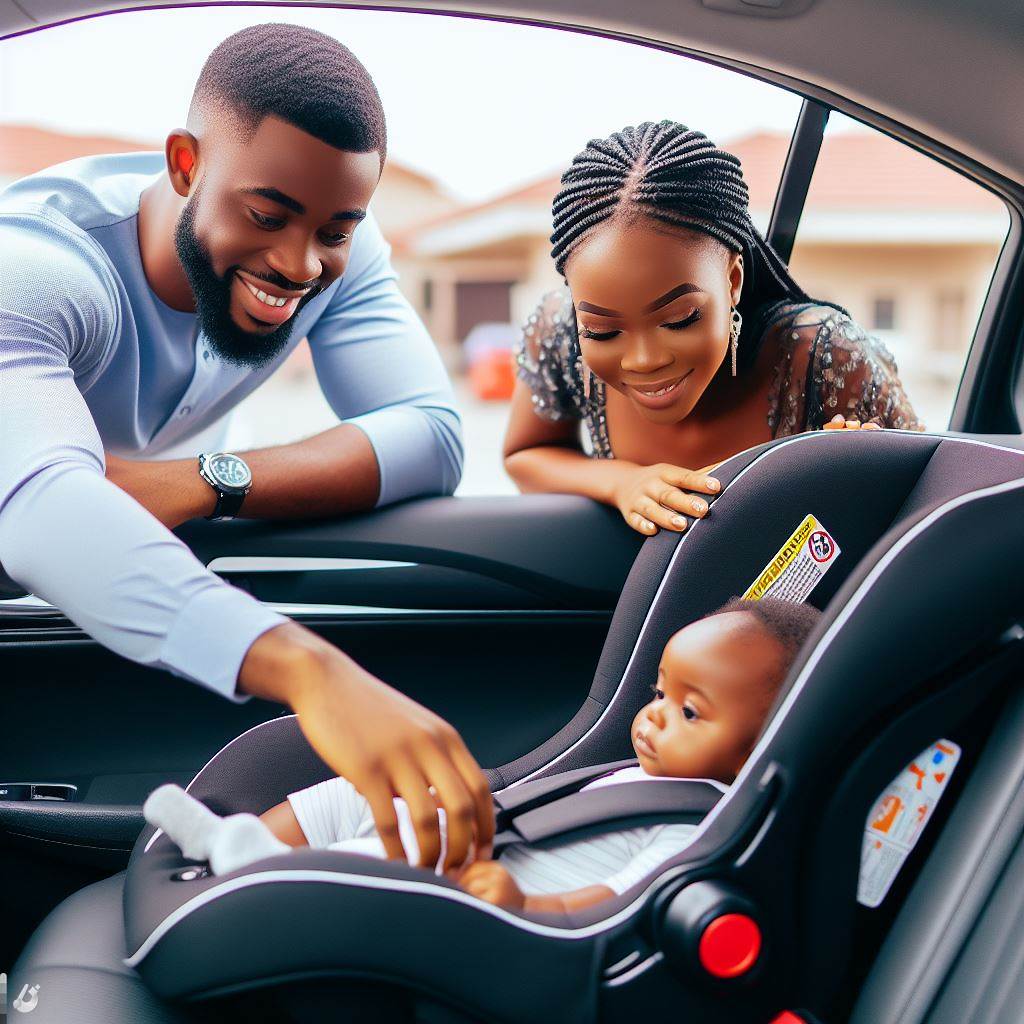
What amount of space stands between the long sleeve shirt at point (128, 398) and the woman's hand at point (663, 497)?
0.99ft

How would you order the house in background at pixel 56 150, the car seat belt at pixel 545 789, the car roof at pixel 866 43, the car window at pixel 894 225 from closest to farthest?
the car seat belt at pixel 545 789 < the car roof at pixel 866 43 < the house in background at pixel 56 150 < the car window at pixel 894 225

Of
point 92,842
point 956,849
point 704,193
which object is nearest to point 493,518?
point 704,193

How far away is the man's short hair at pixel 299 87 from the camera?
1198mm

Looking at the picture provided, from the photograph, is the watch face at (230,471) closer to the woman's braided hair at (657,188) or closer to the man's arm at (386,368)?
the man's arm at (386,368)

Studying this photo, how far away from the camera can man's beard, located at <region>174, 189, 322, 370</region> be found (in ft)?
4.26

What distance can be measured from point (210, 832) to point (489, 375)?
1.96m

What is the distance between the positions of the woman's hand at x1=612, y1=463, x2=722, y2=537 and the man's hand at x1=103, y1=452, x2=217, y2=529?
1.72ft

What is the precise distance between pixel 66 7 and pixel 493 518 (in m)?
0.85

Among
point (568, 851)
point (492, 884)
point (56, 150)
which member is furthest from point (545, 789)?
point (56, 150)

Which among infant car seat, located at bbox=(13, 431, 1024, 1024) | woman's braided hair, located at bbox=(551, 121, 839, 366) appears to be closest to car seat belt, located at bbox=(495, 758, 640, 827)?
infant car seat, located at bbox=(13, 431, 1024, 1024)

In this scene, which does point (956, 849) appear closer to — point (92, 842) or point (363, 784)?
point (363, 784)

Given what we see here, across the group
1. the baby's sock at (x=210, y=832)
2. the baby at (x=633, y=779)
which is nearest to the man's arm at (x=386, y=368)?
the baby at (x=633, y=779)

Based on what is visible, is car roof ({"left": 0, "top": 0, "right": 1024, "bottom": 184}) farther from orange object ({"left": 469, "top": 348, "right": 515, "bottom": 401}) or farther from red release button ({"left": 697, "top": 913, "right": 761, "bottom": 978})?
red release button ({"left": 697, "top": 913, "right": 761, "bottom": 978})

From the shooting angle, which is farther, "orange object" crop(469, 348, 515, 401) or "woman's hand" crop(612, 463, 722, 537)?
"orange object" crop(469, 348, 515, 401)
